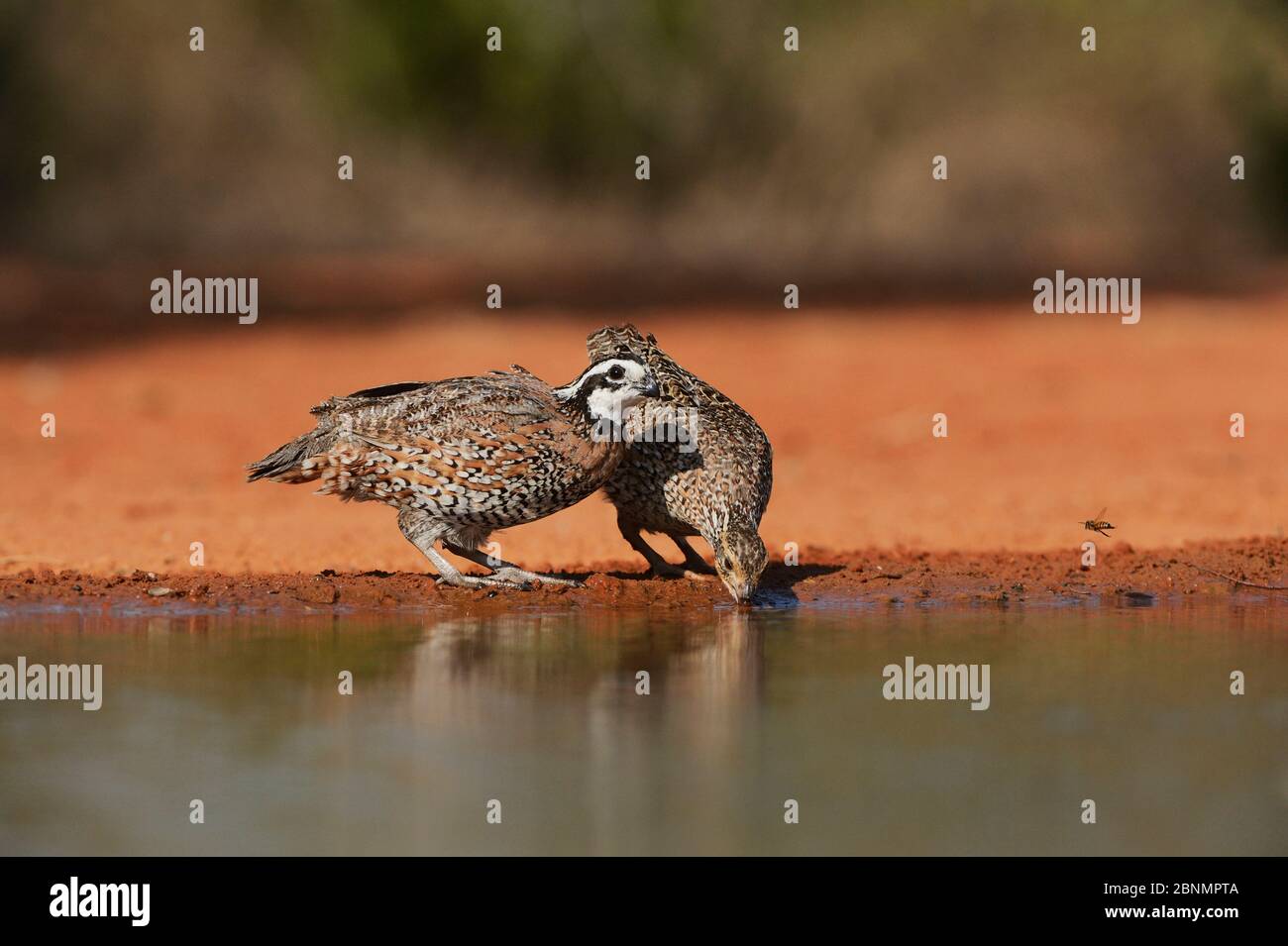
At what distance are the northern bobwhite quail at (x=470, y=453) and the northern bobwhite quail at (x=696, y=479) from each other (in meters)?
0.35

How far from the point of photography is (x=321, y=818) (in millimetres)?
6707

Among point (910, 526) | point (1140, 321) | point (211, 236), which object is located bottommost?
point (910, 526)

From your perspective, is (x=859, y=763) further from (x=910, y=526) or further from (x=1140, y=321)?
(x=1140, y=321)

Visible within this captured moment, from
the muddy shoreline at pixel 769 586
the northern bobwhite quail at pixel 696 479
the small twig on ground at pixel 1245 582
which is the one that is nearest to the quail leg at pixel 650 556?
the northern bobwhite quail at pixel 696 479

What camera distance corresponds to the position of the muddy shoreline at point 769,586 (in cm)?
1076

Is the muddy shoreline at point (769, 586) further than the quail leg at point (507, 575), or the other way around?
the quail leg at point (507, 575)

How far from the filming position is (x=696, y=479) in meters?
10.8

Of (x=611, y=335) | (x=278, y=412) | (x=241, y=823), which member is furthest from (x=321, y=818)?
(x=278, y=412)

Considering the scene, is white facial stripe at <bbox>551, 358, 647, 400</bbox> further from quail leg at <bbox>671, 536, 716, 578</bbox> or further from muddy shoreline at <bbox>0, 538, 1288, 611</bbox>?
quail leg at <bbox>671, 536, 716, 578</bbox>

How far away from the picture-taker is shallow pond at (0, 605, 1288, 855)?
6699 mm

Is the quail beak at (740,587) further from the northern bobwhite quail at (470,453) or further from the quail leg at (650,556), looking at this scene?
the quail leg at (650,556)

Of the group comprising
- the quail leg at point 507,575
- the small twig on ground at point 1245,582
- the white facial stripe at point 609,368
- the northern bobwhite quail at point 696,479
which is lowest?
the small twig on ground at point 1245,582

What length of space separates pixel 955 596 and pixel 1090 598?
82 cm

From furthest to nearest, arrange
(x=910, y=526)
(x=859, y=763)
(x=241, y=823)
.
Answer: (x=910, y=526)
(x=859, y=763)
(x=241, y=823)
